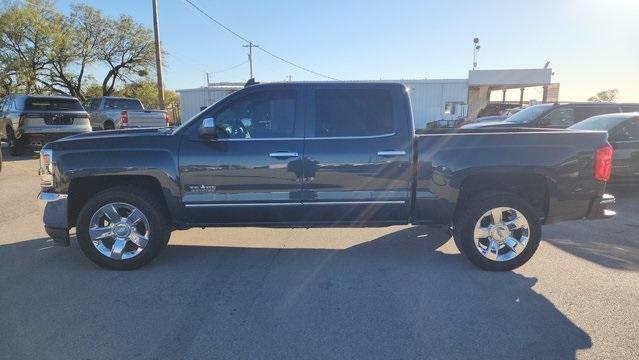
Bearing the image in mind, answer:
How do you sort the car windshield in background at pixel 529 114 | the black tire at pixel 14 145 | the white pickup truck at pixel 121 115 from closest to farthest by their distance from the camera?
1. the car windshield in background at pixel 529 114
2. the black tire at pixel 14 145
3. the white pickup truck at pixel 121 115

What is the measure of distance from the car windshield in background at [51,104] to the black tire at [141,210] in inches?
424

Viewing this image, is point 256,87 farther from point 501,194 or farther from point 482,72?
point 482,72

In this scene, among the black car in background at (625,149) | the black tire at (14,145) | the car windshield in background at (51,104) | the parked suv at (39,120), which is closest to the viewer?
the black car in background at (625,149)

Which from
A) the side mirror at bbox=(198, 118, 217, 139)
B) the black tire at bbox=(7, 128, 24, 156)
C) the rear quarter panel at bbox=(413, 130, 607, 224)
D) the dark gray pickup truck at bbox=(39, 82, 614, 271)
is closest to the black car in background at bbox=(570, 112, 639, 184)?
the dark gray pickup truck at bbox=(39, 82, 614, 271)

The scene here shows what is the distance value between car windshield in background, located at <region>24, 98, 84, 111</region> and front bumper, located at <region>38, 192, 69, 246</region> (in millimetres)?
10517

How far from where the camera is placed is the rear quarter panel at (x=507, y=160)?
14.8ft

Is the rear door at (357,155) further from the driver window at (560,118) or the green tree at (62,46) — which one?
the green tree at (62,46)

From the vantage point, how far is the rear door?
4531mm

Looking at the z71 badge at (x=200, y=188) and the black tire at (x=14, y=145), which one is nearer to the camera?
the z71 badge at (x=200, y=188)

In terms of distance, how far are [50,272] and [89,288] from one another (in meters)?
0.71

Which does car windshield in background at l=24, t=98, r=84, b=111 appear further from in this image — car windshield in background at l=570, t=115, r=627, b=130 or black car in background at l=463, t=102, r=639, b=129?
car windshield in background at l=570, t=115, r=627, b=130

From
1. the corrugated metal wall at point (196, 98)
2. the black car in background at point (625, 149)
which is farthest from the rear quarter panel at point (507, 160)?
the corrugated metal wall at point (196, 98)

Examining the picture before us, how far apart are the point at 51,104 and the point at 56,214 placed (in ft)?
35.9

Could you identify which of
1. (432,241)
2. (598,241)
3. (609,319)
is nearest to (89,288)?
(432,241)
